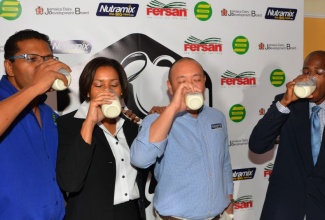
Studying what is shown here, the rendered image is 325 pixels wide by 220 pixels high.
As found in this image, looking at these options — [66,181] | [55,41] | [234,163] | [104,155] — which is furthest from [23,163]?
[234,163]

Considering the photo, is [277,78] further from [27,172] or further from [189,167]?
[27,172]

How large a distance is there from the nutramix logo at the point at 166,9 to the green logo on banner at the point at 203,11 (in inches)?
4.0

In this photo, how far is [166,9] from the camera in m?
2.81

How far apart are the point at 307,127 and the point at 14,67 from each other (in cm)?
153

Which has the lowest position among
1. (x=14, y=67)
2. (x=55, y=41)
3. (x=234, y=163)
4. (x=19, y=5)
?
(x=234, y=163)

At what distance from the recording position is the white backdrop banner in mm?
2607

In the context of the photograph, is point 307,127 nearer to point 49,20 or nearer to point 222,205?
point 222,205

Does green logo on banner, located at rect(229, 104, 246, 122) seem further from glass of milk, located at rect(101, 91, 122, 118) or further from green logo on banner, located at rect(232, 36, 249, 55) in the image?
glass of milk, located at rect(101, 91, 122, 118)

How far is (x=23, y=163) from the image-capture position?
60.3 inches

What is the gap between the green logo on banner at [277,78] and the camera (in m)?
3.15

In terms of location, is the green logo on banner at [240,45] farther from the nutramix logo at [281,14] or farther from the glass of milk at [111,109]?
the glass of milk at [111,109]

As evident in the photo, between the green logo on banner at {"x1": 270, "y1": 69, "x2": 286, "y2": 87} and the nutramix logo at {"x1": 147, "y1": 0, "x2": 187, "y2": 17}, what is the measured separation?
3.07 feet

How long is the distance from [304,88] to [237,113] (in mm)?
1233

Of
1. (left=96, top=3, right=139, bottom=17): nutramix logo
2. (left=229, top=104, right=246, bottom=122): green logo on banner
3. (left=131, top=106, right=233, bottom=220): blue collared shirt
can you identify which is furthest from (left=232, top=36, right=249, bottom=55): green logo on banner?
(left=131, top=106, right=233, bottom=220): blue collared shirt
